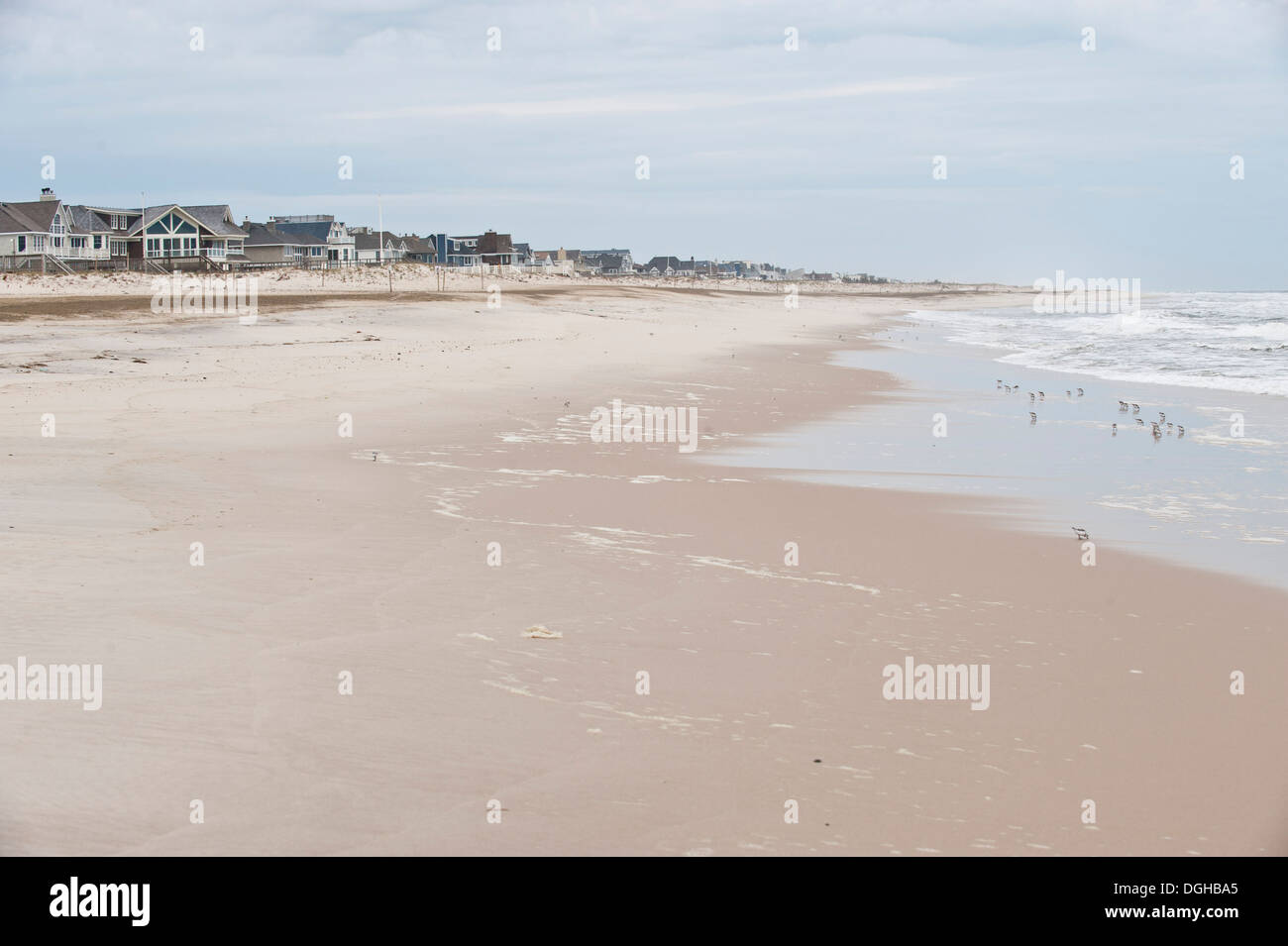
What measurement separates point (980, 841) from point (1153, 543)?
583 centimetres

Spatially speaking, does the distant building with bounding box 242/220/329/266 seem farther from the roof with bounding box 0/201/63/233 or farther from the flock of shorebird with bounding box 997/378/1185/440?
the flock of shorebird with bounding box 997/378/1185/440

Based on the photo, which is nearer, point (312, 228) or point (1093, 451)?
point (1093, 451)

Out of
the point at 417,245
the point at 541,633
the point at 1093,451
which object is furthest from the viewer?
the point at 417,245

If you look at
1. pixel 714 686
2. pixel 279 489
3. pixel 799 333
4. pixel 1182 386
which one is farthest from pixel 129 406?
pixel 799 333

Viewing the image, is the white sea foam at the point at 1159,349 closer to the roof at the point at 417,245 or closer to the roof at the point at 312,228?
the roof at the point at 312,228

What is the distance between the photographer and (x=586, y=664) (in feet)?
18.6

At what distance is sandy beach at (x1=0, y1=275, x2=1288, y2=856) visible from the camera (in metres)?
4.08

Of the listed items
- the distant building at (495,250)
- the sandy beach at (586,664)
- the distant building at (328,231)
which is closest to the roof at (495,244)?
the distant building at (495,250)

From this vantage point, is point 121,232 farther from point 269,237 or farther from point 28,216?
point 269,237

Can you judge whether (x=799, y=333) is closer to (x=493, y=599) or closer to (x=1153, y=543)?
(x=1153, y=543)

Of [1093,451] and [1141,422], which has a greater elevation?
[1141,422]

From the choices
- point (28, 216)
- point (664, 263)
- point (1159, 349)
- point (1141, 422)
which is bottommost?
point (1141, 422)

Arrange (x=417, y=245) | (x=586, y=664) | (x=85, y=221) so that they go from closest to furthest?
(x=586, y=664)
(x=85, y=221)
(x=417, y=245)

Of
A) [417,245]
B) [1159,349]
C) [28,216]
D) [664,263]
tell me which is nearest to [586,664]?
[1159,349]
